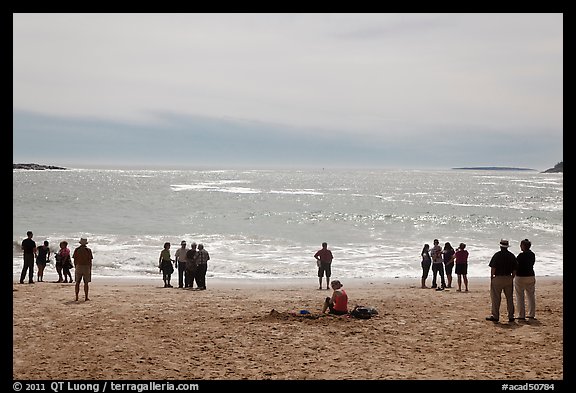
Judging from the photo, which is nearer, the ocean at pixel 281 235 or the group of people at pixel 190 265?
the group of people at pixel 190 265

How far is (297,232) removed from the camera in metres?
40.2

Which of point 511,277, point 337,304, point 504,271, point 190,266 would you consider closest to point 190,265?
point 190,266

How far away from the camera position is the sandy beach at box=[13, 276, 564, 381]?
7699 millimetres

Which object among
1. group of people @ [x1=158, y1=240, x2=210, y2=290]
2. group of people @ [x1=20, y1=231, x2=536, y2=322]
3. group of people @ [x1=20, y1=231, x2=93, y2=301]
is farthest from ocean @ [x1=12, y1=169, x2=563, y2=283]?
group of people @ [x1=158, y1=240, x2=210, y2=290]

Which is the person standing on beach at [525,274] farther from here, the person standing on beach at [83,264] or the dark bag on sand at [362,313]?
the person standing on beach at [83,264]

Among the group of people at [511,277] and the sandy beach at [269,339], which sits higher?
the group of people at [511,277]

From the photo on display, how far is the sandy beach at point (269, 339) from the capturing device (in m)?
7.70

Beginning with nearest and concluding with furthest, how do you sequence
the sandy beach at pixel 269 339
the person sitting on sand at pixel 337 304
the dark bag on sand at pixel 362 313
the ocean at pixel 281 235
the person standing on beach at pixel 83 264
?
the sandy beach at pixel 269 339
the dark bag on sand at pixel 362 313
the person sitting on sand at pixel 337 304
the person standing on beach at pixel 83 264
the ocean at pixel 281 235

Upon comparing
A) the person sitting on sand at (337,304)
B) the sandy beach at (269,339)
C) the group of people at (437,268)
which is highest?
the group of people at (437,268)

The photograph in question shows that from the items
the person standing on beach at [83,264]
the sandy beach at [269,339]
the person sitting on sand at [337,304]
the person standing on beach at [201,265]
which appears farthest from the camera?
the person standing on beach at [201,265]

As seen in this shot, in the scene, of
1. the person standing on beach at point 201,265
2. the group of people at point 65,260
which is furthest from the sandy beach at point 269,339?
the person standing on beach at point 201,265
